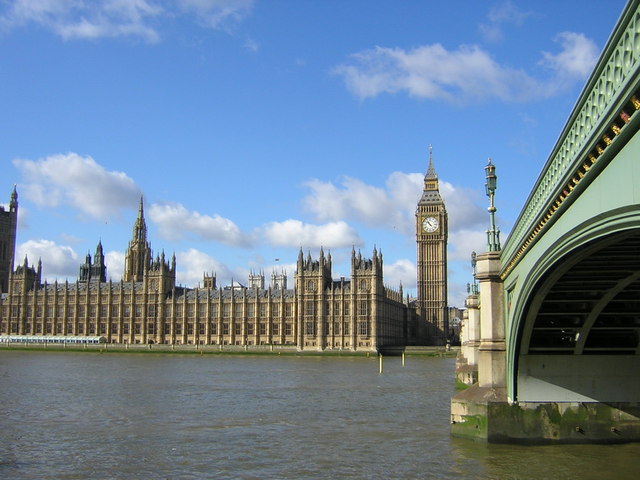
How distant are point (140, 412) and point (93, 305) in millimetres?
103448

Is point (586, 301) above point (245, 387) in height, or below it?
above

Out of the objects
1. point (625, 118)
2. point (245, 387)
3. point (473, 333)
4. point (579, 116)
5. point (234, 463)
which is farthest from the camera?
point (245, 387)

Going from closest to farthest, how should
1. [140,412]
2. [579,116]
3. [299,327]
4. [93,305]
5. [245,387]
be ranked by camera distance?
[579,116]
[140,412]
[245,387]
[299,327]
[93,305]

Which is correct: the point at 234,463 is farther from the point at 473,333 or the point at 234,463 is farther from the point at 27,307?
the point at 27,307

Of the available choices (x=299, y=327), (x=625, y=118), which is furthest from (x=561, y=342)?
(x=299, y=327)

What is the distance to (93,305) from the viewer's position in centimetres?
13012

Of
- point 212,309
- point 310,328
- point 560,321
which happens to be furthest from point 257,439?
point 212,309

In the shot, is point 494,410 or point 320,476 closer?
point 320,476

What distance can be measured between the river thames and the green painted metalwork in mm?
8157

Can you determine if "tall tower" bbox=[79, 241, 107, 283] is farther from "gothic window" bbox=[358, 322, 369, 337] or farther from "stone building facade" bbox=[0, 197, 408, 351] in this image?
"gothic window" bbox=[358, 322, 369, 337]

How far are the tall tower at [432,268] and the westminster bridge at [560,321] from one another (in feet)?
356

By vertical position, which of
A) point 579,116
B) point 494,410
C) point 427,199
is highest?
point 427,199

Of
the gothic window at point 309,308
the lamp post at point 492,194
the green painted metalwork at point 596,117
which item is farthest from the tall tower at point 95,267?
the green painted metalwork at point 596,117

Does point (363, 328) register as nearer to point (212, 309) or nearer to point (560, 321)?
point (212, 309)
